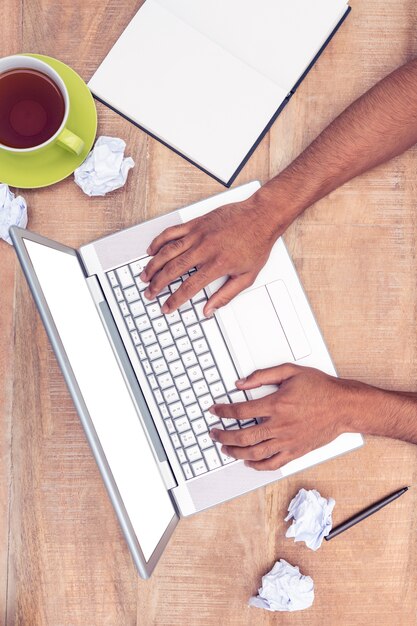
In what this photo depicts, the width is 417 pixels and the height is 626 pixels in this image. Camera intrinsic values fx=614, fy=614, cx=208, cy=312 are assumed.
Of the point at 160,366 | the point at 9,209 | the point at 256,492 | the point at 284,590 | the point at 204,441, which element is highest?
the point at 9,209

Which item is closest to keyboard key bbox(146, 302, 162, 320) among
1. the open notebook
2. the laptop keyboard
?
the laptop keyboard

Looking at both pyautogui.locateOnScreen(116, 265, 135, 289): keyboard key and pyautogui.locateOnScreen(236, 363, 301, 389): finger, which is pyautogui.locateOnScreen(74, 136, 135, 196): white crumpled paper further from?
pyautogui.locateOnScreen(236, 363, 301, 389): finger

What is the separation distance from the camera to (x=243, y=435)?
797mm

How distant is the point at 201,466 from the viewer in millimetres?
813

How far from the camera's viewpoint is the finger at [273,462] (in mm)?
812

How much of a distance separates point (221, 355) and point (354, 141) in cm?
34

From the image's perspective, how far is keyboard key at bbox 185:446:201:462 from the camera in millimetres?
813

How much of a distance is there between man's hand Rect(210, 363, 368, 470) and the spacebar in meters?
0.02

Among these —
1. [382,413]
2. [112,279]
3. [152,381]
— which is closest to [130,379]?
[152,381]

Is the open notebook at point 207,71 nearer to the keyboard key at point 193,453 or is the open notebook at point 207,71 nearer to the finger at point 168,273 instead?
the finger at point 168,273

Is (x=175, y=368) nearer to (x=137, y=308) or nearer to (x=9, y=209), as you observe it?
(x=137, y=308)

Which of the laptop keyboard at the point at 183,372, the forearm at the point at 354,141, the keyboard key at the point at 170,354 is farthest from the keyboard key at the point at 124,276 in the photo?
the forearm at the point at 354,141

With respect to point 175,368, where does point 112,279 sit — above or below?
above

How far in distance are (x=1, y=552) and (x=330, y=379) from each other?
0.51 metres
